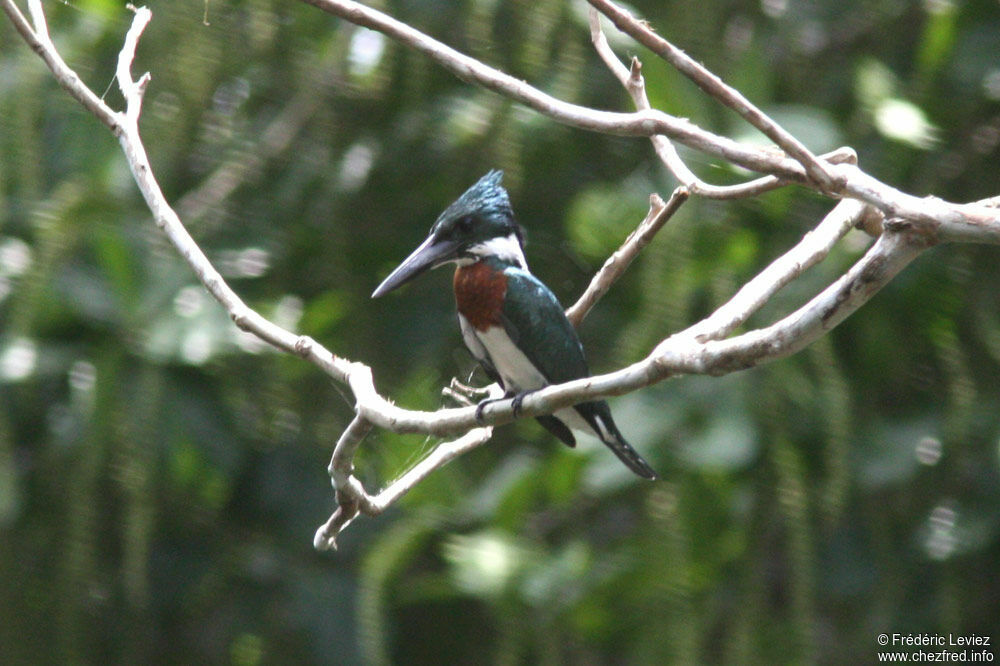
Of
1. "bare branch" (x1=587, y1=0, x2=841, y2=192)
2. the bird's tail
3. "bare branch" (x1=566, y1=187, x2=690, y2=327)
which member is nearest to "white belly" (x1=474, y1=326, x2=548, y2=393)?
the bird's tail

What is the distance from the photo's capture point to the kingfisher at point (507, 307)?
2.92 metres

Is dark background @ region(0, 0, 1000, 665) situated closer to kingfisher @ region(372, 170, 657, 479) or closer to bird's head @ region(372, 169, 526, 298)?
kingfisher @ region(372, 170, 657, 479)

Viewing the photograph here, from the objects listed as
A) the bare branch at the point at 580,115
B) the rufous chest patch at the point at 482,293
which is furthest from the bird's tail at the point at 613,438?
the bare branch at the point at 580,115

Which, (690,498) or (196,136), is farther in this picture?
(196,136)

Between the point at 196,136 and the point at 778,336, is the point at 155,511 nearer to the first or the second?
the point at 196,136

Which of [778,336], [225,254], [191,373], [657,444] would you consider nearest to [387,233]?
[225,254]

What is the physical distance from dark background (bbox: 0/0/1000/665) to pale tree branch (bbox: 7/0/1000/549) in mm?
638

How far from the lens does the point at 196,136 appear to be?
11.9 feet

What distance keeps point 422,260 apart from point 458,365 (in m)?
0.74

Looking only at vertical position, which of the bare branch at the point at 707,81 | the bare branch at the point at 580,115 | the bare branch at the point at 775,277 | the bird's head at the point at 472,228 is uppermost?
the bare branch at the point at 707,81

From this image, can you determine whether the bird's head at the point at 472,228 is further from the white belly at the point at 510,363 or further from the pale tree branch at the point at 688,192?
the pale tree branch at the point at 688,192

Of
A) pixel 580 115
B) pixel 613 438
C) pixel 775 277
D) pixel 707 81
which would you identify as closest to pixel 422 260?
pixel 613 438

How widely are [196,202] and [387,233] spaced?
0.55 meters

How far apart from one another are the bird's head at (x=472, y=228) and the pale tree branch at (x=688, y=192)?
70 cm
